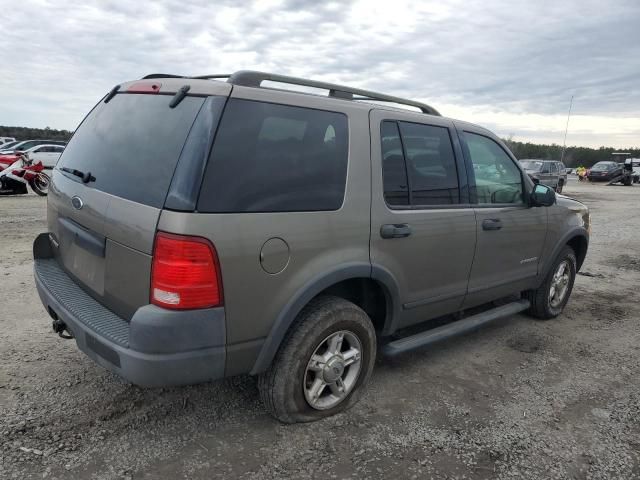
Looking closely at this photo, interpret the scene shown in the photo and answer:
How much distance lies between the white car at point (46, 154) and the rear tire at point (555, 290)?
693 inches

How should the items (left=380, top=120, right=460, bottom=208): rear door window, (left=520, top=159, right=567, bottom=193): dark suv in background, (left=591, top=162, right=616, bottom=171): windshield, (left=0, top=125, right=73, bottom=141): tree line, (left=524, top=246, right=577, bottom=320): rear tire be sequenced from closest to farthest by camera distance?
1. (left=380, top=120, right=460, bottom=208): rear door window
2. (left=524, top=246, right=577, bottom=320): rear tire
3. (left=520, top=159, right=567, bottom=193): dark suv in background
4. (left=591, top=162, right=616, bottom=171): windshield
5. (left=0, top=125, right=73, bottom=141): tree line

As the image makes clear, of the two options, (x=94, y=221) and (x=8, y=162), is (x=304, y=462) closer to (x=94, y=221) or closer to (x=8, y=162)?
(x=94, y=221)

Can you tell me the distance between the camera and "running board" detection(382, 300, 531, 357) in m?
3.21

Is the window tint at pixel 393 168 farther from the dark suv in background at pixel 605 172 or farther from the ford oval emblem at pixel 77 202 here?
the dark suv in background at pixel 605 172

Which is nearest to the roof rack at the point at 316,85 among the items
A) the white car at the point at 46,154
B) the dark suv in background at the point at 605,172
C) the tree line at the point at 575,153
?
the white car at the point at 46,154

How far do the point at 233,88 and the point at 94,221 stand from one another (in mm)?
1023

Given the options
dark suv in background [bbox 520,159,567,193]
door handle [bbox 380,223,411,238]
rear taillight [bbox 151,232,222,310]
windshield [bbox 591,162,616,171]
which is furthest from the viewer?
windshield [bbox 591,162,616,171]

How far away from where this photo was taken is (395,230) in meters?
2.97

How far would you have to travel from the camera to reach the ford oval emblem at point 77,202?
271 centimetres

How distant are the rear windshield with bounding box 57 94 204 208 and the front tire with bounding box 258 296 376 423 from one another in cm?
102

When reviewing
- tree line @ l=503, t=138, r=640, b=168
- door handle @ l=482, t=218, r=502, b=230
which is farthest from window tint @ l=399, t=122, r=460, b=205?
tree line @ l=503, t=138, r=640, b=168

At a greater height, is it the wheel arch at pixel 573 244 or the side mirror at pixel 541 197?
the side mirror at pixel 541 197

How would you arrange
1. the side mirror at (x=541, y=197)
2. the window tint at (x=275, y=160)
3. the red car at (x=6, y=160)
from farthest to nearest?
the red car at (x=6, y=160)
the side mirror at (x=541, y=197)
the window tint at (x=275, y=160)

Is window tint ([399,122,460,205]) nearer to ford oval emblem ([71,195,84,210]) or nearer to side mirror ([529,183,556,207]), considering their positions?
side mirror ([529,183,556,207])
